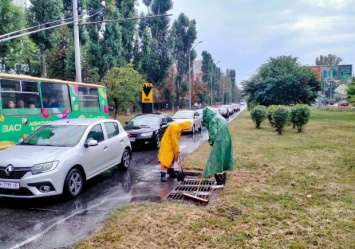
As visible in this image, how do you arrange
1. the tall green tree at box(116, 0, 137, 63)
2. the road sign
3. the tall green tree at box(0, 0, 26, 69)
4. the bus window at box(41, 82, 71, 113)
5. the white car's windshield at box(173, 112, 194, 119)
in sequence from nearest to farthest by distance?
the bus window at box(41, 82, 71, 113) → the tall green tree at box(0, 0, 26, 69) → the white car's windshield at box(173, 112, 194, 119) → the road sign → the tall green tree at box(116, 0, 137, 63)

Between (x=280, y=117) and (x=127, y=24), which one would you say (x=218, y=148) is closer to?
(x=280, y=117)

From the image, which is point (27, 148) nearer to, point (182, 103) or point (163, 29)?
point (163, 29)

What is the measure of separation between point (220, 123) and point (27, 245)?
428 centimetres

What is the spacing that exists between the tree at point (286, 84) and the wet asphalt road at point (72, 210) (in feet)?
81.1

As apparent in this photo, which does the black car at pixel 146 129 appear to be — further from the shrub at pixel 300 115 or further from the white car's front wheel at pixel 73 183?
the shrub at pixel 300 115

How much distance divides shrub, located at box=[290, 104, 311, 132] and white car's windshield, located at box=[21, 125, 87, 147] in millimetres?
13529

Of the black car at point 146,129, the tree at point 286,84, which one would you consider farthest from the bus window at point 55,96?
the tree at point 286,84

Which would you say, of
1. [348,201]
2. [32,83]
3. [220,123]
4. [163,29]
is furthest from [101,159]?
[163,29]

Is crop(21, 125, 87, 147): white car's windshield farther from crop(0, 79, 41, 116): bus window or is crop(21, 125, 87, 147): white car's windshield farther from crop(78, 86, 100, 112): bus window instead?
crop(78, 86, 100, 112): bus window

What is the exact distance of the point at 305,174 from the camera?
749 centimetres

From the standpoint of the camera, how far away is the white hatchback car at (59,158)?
17.5ft

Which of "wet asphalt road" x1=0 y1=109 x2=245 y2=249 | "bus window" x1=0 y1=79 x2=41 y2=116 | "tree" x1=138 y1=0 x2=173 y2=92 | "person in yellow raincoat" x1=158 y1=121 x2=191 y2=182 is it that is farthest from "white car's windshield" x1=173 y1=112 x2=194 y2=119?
"tree" x1=138 y1=0 x2=173 y2=92

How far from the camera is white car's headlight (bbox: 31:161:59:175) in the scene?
17.5 ft

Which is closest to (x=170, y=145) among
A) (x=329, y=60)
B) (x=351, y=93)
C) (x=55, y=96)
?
(x=55, y=96)
